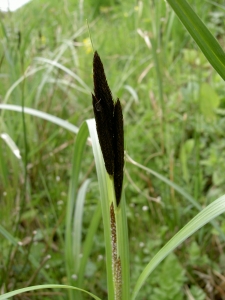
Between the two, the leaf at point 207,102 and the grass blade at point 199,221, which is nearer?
the grass blade at point 199,221

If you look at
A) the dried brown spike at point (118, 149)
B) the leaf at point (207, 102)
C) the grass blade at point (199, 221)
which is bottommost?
the grass blade at point (199, 221)

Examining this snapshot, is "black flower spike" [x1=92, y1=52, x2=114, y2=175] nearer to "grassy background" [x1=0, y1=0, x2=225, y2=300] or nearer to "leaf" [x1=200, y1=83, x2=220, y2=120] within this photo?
"grassy background" [x1=0, y1=0, x2=225, y2=300]

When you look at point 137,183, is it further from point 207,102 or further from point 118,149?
point 118,149

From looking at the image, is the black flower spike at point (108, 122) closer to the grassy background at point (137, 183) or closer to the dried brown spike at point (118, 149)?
the dried brown spike at point (118, 149)

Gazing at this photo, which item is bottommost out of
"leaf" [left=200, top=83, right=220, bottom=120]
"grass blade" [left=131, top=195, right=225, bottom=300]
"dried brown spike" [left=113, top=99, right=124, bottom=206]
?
"grass blade" [left=131, top=195, right=225, bottom=300]

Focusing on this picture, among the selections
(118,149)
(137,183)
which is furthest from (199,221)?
(137,183)

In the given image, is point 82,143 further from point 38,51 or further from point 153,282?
point 38,51

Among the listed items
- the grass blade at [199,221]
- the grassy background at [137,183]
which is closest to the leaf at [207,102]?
the grassy background at [137,183]

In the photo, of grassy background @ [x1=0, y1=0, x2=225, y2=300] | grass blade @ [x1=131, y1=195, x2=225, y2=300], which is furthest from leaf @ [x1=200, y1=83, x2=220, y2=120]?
grass blade @ [x1=131, y1=195, x2=225, y2=300]
